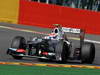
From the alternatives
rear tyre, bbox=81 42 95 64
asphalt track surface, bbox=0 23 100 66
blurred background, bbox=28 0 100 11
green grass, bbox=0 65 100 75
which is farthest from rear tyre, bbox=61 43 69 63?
blurred background, bbox=28 0 100 11

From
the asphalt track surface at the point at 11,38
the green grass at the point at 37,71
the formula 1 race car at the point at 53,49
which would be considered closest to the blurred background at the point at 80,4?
the asphalt track surface at the point at 11,38

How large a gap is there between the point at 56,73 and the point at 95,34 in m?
13.9

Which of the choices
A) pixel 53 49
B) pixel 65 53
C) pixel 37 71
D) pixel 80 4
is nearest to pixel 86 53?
pixel 65 53

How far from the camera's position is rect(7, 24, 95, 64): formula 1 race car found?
12.6 m

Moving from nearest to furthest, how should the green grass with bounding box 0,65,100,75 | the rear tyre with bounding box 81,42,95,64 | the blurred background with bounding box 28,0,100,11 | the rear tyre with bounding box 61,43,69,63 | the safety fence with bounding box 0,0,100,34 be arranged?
the green grass with bounding box 0,65,100,75 → the rear tyre with bounding box 61,43,69,63 → the rear tyre with bounding box 81,42,95,64 → the safety fence with bounding box 0,0,100,34 → the blurred background with bounding box 28,0,100,11

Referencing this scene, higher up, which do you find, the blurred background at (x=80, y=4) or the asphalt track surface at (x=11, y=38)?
the blurred background at (x=80, y=4)

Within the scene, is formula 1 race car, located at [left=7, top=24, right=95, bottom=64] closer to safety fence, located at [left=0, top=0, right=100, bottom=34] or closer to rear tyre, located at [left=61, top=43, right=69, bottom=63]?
rear tyre, located at [left=61, top=43, right=69, bottom=63]

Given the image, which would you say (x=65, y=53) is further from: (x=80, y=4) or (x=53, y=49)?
(x=80, y=4)

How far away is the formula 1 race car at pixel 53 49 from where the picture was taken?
12602 mm

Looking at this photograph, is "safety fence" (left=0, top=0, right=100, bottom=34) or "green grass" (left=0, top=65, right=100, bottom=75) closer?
"green grass" (left=0, top=65, right=100, bottom=75)

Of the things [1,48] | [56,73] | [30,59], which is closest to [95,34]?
[1,48]

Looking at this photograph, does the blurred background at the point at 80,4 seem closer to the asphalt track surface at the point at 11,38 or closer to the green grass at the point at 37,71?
the asphalt track surface at the point at 11,38

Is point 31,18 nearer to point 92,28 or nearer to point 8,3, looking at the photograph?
point 8,3

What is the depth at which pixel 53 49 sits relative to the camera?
507 inches
